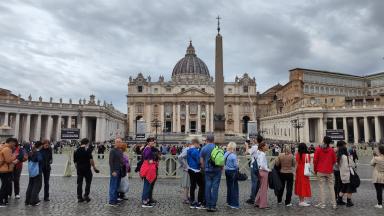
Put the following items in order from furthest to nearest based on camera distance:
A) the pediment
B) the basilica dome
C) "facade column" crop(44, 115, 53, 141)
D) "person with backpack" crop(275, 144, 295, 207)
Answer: the basilica dome < the pediment < "facade column" crop(44, 115, 53, 141) < "person with backpack" crop(275, 144, 295, 207)

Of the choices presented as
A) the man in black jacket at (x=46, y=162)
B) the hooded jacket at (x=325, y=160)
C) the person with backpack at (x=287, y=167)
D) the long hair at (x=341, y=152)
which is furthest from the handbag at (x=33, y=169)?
the long hair at (x=341, y=152)

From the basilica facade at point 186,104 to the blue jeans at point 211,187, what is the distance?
86246mm

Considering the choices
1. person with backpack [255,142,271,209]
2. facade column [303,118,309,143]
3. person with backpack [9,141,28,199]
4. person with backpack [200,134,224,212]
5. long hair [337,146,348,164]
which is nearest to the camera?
person with backpack [200,134,224,212]

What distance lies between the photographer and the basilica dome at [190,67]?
107 meters

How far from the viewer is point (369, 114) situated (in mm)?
56438

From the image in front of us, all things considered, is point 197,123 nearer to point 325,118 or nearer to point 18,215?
point 325,118

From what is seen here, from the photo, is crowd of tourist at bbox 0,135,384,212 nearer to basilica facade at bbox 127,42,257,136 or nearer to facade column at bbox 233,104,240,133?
basilica facade at bbox 127,42,257,136

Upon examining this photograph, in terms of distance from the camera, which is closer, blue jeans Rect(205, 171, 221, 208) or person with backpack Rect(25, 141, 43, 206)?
blue jeans Rect(205, 171, 221, 208)

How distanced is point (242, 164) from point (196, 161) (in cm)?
795

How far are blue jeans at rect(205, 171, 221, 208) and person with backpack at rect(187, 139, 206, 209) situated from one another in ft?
1.65

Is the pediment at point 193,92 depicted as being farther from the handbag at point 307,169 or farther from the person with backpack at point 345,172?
the handbag at point 307,169

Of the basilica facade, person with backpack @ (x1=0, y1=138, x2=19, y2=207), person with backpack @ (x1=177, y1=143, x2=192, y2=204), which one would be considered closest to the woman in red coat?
person with backpack @ (x1=177, y1=143, x2=192, y2=204)

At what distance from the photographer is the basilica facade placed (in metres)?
97.2

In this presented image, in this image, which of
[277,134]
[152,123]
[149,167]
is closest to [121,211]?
[149,167]
